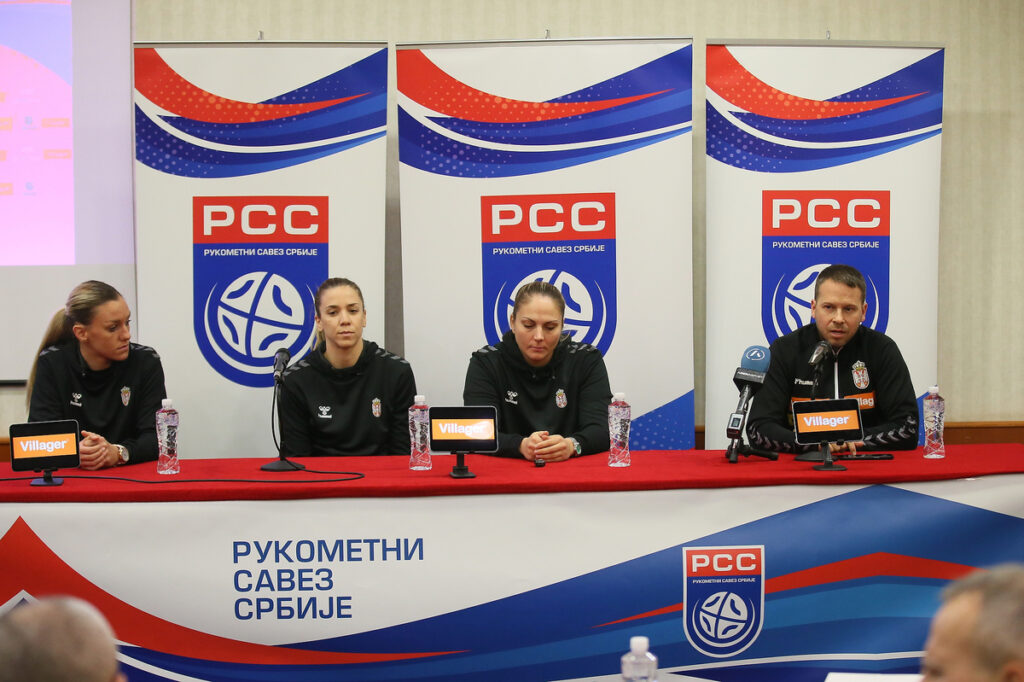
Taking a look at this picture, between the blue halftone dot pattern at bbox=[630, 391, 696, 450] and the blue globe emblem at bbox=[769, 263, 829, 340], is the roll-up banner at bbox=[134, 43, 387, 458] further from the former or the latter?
the blue globe emblem at bbox=[769, 263, 829, 340]

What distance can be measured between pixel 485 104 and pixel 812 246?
1579 mm

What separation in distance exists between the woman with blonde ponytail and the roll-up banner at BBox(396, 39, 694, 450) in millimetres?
1168

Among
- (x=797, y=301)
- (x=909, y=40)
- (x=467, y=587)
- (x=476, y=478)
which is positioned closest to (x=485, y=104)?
(x=797, y=301)

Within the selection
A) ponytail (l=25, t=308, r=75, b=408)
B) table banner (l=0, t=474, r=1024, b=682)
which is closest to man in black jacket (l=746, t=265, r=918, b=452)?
table banner (l=0, t=474, r=1024, b=682)

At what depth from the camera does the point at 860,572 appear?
7.40 ft

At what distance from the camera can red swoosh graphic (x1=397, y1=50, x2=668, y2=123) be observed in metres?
3.79

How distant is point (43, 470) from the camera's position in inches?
93.0

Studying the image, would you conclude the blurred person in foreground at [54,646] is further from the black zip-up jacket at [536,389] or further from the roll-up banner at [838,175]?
A: the roll-up banner at [838,175]

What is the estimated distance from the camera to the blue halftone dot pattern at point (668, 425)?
3781 mm

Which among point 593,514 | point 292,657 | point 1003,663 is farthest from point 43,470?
point 1003,663

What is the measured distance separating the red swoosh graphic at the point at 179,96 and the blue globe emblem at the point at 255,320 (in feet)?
2.30

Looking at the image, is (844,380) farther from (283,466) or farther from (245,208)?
(245,208)

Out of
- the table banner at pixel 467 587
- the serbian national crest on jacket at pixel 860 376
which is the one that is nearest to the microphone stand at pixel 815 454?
the serbian national crest on jacket at pixel 860 376

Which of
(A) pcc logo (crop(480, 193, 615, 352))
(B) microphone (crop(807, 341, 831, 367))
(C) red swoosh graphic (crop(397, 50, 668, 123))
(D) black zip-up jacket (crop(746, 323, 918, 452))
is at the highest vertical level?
(C) red swoosh graphic (crop(397, 50, 668, 123))
